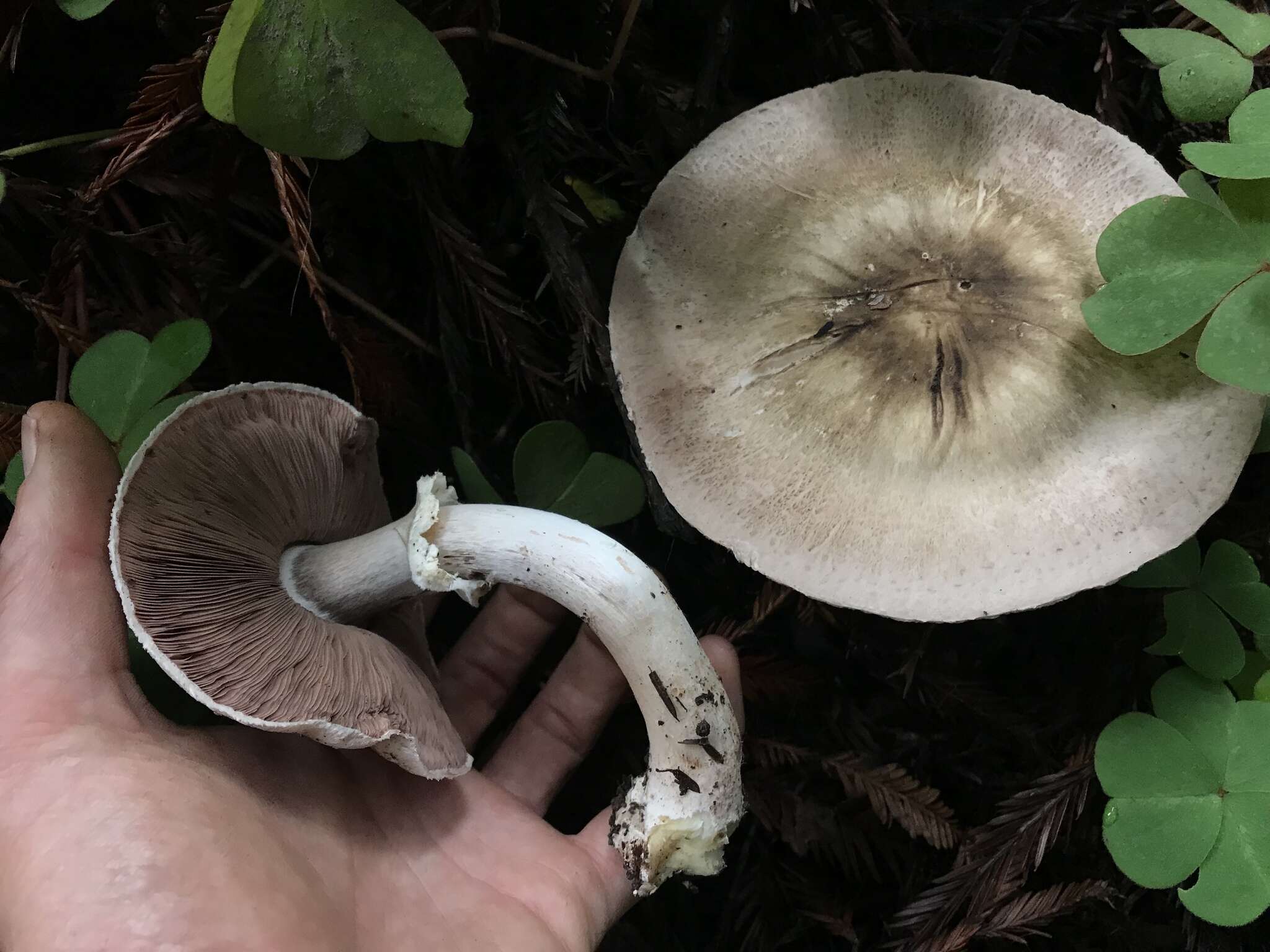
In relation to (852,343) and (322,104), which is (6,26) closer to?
(322,104)

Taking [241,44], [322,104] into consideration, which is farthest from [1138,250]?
[241,44]

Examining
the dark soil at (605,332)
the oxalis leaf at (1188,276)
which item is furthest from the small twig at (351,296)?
the oxalis leaf at (1188,276)

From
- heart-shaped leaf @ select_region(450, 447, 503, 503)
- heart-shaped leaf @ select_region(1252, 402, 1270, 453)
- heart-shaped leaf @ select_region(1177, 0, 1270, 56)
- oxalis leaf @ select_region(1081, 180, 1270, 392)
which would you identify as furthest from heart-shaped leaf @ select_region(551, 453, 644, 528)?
heart-shaped leaf @ select_region(1177, 0, 1270, 56)

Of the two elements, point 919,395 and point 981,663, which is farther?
point 981,663

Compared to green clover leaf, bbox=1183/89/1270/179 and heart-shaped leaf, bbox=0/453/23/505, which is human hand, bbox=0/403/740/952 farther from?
green clover leaf, bbox=1183/89/1270/179

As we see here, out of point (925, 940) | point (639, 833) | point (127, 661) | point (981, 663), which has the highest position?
point (127, 661)

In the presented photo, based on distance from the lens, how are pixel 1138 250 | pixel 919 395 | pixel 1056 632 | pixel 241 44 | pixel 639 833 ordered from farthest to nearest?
pixel 1056 632 < pixel 639 833 < pixel 919 395 < pixel 1138 250 < pixel 241 44
